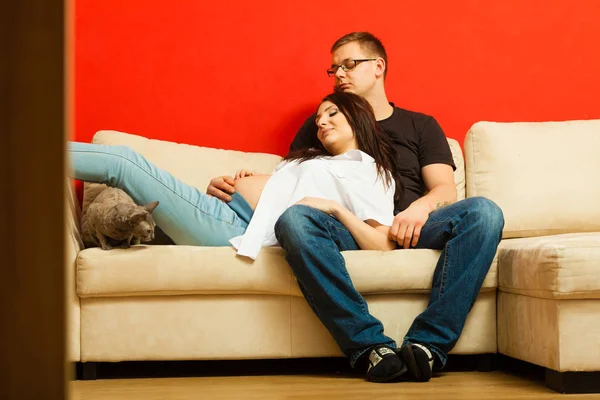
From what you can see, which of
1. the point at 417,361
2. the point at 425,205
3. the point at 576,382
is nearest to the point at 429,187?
the point at 425,205

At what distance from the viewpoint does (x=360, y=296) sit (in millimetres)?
1955

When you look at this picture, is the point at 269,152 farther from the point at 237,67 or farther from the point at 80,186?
the point at 80,186

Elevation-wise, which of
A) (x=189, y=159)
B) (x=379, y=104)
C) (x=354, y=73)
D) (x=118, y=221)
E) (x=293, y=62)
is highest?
(x=293, y=62)

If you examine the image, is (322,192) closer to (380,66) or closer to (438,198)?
(438,198)

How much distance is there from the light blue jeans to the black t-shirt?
596 millimetres

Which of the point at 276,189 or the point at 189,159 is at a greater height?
the point at 189,159

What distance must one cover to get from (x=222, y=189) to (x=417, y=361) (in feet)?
2.90

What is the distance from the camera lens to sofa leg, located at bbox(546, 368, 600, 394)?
177 centimetres

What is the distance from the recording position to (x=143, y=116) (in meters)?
3.03

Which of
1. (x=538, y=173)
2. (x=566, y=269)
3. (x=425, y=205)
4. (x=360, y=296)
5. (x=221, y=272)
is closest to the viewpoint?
(x=566, y=269)

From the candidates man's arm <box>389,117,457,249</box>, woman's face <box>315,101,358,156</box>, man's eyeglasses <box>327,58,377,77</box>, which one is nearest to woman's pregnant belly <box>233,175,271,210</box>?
woman's face <box>315,101,358,156</box>

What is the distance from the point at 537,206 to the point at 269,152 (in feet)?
3.69

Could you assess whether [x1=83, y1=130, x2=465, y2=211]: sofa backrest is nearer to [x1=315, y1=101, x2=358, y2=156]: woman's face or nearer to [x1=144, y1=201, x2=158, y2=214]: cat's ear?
[x1=315, y1=101, x2=358, y2=156]: woman's face

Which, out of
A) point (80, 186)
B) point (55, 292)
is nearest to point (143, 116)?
point (80, 186)
